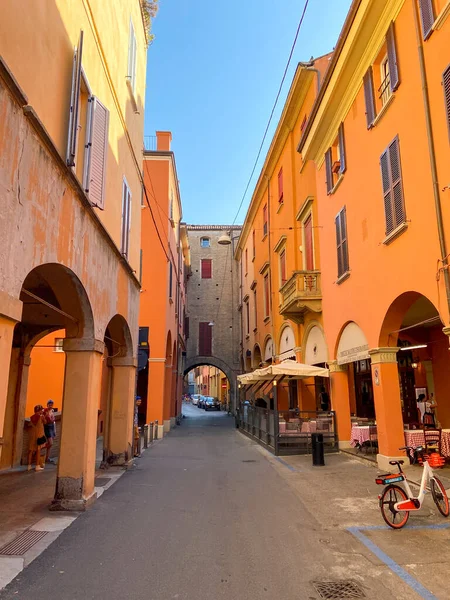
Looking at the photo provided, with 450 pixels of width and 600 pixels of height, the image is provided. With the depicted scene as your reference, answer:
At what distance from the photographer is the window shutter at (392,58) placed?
10.2 metres

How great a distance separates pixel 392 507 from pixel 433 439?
4.94m

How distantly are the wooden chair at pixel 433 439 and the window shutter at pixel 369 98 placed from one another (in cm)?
766

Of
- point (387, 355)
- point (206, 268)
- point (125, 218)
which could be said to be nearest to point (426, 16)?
point (387, 355)

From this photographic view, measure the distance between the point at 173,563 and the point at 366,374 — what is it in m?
12.7

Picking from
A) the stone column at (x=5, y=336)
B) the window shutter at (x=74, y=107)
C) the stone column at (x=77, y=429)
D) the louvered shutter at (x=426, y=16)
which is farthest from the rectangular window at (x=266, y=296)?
the stone column at (x=5, y=336)

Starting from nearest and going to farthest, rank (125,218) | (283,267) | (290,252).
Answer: (125,218)
(290,252)
(283,267)

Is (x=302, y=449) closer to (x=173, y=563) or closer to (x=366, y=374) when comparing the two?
(x=366, y=374)

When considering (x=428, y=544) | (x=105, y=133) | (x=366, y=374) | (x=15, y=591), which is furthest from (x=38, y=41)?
(x=366, y=374)

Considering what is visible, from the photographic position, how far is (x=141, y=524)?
6.80 metres

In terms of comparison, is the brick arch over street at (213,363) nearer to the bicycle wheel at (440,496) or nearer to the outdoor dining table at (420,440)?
the outdoor dining table at (420,440)

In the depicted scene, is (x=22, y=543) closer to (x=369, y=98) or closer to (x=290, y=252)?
(x=369, y=98)

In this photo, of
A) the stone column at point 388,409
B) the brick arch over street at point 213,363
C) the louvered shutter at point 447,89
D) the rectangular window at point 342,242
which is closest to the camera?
the louvered shutter at point 447,89

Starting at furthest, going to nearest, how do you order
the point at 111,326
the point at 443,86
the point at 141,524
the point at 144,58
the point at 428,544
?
1. the point at 144,58
2. the point at 111,326
3. the point at 443,86
4. the point at 141,524
5. the point at 428,544

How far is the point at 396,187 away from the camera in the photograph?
33.4 ft
